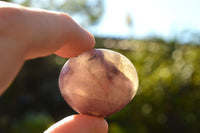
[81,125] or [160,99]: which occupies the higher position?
[81,125]

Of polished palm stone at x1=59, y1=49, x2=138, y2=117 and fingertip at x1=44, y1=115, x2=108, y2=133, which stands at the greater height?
polished palm stone at x1=59, y1=49, x2=138, y2=117

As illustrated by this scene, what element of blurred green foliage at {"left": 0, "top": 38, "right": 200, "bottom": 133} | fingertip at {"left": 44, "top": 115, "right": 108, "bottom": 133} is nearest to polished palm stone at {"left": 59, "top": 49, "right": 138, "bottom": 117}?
fingertip at {"left": 44, "top": 115, "right": 108, "bottom": 133}

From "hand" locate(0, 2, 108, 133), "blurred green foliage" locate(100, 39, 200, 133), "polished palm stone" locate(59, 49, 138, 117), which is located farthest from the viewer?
"blurred green foliage" locate(100, 39, 200, 133)

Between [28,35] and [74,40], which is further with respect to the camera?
[74,40]

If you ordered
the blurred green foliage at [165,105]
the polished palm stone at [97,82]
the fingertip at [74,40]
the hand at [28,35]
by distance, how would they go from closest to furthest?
the hand at [28,35], the fingertip at [74,40], the polished palm stone at [97,82], the blurred green foliage at [165,105]

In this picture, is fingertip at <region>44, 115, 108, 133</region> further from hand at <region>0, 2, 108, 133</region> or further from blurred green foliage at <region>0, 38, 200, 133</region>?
blurred green foliage at <region>0, 38, 200, 133</region>

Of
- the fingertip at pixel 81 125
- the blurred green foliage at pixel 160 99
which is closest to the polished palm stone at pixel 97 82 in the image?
the fingertip at pixel 81 125

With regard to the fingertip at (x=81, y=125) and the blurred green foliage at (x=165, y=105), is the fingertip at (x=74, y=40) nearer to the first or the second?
the fingertip at (x=81, y=125)

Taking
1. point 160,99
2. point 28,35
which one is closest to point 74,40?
point 28,35

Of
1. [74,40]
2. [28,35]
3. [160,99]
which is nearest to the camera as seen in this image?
[28,35]

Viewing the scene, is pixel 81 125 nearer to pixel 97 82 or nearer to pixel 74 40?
pixel 97 82
